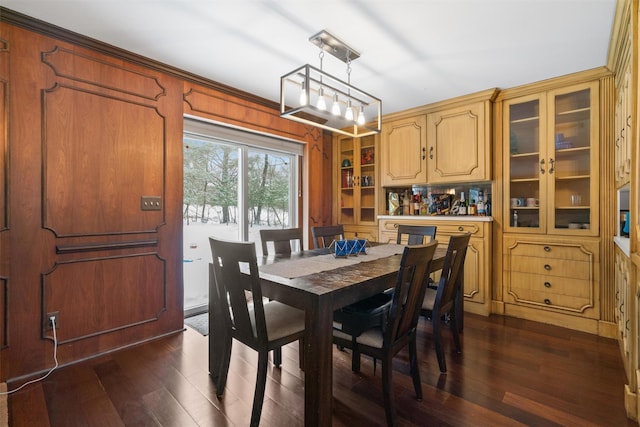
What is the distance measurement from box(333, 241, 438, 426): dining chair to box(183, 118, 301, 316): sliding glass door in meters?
2.13

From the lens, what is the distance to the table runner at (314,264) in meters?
1.81

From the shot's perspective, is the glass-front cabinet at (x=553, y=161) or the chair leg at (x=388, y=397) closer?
the chair leg at (x=388, y=397)

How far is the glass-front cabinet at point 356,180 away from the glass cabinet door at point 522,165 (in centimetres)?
Result: 160

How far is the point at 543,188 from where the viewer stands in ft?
9.75

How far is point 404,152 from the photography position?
3830 millimetres

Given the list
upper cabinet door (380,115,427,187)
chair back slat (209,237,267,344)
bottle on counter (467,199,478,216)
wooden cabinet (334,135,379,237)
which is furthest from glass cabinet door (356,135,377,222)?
chair back slat (209,237,267,344)

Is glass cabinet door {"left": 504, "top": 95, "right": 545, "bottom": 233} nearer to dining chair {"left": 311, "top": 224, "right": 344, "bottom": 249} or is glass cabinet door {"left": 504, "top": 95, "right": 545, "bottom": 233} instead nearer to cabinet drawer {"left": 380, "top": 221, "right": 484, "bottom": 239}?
cabinet drawer {"left": 380, "top": 221, "right": 484, "bottom": 239}

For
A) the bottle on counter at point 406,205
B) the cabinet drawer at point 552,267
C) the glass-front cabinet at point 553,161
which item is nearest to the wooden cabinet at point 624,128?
the glass-front cabinet at point 553,161

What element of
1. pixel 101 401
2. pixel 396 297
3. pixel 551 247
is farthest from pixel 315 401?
pixel 551 247

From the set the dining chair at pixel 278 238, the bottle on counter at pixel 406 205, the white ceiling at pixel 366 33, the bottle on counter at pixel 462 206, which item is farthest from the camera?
the bottle on counter at pixel 406 205

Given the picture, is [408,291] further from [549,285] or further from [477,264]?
[549,285]

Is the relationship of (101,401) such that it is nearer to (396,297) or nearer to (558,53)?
(396,297)

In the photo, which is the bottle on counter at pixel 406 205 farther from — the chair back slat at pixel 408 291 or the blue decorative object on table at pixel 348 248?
the chair back slat at pixel 408 291

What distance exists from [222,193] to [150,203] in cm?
91
